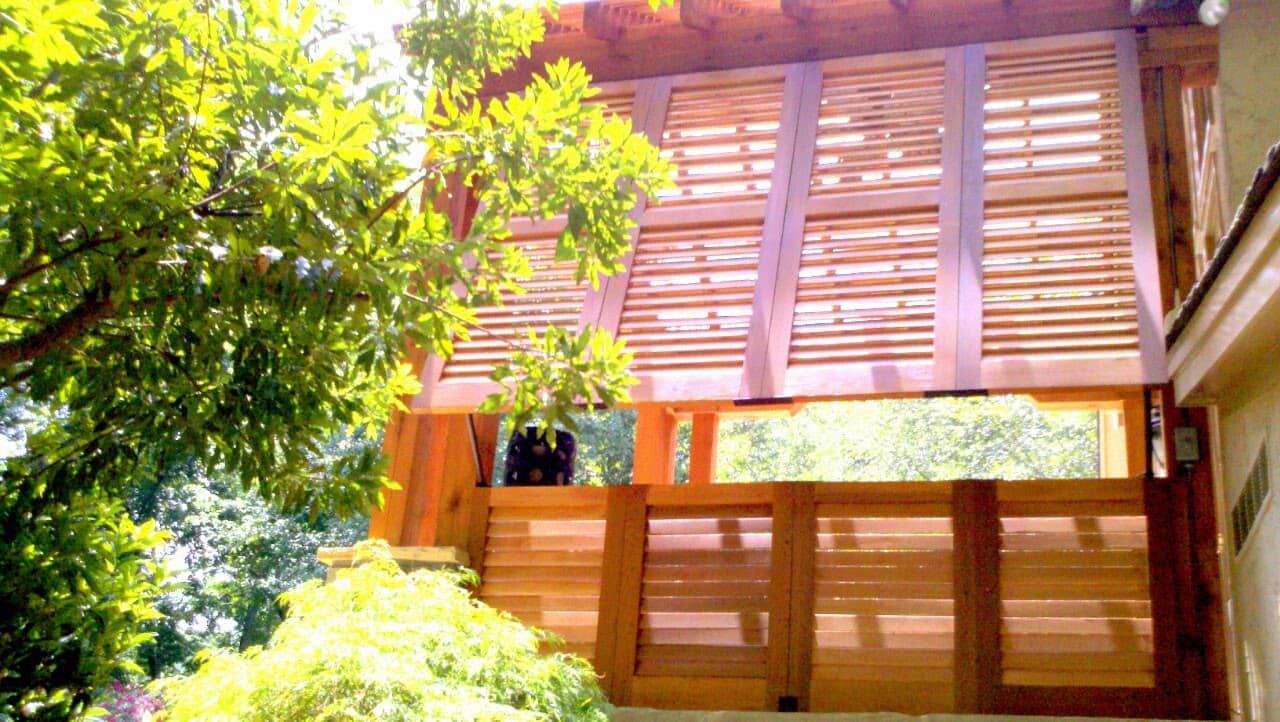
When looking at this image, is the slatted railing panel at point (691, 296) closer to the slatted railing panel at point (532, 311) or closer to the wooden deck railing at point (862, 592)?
the slatted railing panel at point (532, 311)

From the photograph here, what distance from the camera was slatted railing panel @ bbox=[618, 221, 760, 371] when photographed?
4.71 metres

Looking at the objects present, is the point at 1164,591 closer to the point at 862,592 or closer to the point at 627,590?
the point at 862,592

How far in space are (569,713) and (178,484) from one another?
42.6 ft

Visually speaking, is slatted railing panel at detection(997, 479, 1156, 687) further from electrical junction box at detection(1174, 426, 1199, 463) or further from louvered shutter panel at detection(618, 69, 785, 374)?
louvered shutter panel at detection(618, 69, 785, 374)

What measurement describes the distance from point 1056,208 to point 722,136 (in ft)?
5.27

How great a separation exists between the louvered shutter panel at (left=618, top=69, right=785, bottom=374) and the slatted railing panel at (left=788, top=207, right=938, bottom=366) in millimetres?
261

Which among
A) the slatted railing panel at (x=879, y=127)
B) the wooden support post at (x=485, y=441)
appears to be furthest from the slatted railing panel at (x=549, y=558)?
the slatted railing panel at (x=879, y=127)

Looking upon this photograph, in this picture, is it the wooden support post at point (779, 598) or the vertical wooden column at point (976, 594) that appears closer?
the vertical wooden column at point (976, 594)

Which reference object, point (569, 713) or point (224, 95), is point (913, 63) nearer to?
point (569, 713)

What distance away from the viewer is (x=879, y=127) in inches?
205

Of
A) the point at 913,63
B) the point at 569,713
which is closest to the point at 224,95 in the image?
the point at 569,713

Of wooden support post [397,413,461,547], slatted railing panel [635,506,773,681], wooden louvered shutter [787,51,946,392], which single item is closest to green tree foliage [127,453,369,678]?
wooden support post [397,413,461,547]

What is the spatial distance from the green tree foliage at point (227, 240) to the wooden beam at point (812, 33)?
2.90 meters

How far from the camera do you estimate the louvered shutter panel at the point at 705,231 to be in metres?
4.76
